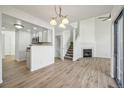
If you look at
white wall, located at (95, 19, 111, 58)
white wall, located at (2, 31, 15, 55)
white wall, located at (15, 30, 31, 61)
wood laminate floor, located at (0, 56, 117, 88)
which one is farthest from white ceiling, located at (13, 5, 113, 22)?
white wall, located at (2, 31, 15, 55)

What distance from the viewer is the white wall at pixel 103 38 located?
886 cm

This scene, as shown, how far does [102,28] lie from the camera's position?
29.9 feet

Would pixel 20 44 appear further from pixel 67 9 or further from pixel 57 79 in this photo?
pixel 57 79

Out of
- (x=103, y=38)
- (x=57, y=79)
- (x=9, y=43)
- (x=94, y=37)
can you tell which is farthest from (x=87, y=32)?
(x=9, y=43)

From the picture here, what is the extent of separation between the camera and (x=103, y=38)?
904 cm

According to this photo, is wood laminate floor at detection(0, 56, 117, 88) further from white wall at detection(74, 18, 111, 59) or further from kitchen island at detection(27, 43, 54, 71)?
white wall at detection(74, 18, 111, 59)

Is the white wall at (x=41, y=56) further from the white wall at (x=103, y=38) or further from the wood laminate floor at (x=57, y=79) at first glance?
the white wall at (x=103, y=38)

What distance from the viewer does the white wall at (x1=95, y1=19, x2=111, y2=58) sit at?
8.86 meters

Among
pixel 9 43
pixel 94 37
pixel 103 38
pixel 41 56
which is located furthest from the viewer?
pixel 9 43
